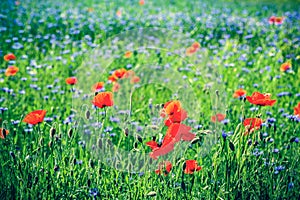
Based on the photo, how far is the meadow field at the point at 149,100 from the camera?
2.58 m

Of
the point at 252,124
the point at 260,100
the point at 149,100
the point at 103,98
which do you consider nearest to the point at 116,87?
the point at 149,100

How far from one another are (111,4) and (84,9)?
0.85 metres

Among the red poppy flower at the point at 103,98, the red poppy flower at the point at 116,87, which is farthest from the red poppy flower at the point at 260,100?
the red poppy flower at the point at 116,87

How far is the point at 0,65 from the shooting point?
4.91m

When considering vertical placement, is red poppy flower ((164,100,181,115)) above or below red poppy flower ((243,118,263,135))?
above

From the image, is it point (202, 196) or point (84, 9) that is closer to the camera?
point (202, 196)

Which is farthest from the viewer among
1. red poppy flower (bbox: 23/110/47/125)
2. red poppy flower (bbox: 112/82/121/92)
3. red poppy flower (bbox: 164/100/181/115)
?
red poppy flower (bbox: 112/82/121/92)

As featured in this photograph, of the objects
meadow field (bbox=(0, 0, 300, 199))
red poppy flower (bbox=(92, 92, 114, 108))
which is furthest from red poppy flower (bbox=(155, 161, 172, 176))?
red poppy flower (bbox=(92, 92, 114, 108))

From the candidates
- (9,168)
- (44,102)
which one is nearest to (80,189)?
(9,168)

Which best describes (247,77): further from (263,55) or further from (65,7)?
(65,7)

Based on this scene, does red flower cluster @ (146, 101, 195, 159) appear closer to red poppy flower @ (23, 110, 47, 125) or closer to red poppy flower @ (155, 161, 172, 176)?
red poppy flower @ (155, 161, 172, 176)

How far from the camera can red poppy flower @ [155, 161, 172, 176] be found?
8.06ft

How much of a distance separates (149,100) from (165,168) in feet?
4.52

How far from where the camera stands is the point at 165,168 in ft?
8.26
